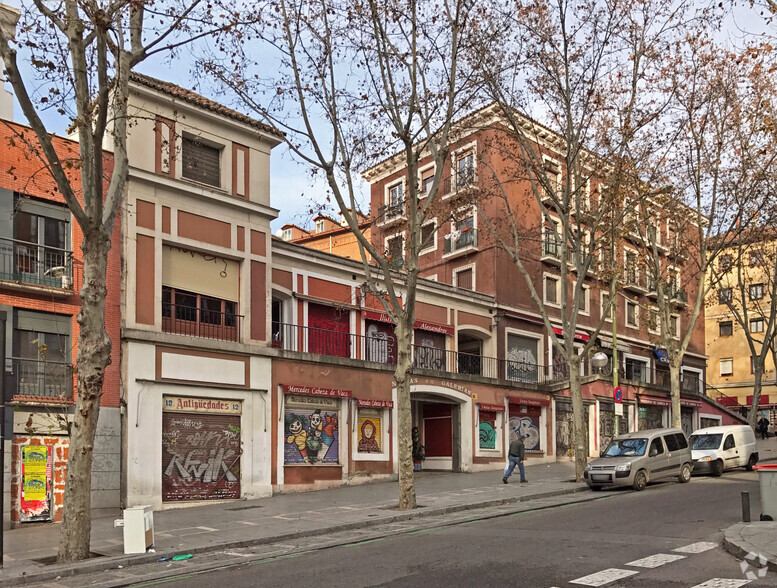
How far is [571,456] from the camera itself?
1359 inches

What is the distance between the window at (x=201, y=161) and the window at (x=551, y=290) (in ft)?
60.4

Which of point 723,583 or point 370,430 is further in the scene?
point 370,430

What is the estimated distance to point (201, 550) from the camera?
43.7 ft

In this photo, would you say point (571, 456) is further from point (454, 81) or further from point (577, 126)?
point (454, 81)

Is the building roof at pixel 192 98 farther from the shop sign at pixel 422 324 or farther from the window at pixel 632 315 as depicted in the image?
the window at pixel 632 315

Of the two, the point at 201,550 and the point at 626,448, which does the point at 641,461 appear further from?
the point at 201,550

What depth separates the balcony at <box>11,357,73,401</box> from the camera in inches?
709

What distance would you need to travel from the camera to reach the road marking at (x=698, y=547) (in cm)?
1123

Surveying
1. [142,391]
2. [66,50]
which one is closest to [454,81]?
[66,50]

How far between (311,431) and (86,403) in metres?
12.0

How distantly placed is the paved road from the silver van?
5134 millimetres

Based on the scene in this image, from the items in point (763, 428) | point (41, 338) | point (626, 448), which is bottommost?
point (763, 428)

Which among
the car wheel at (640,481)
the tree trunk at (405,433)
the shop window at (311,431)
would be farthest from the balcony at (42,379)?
the car wheel at (640,481)

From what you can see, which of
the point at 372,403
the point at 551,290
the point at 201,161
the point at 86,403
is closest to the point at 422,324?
the point at 372,403
